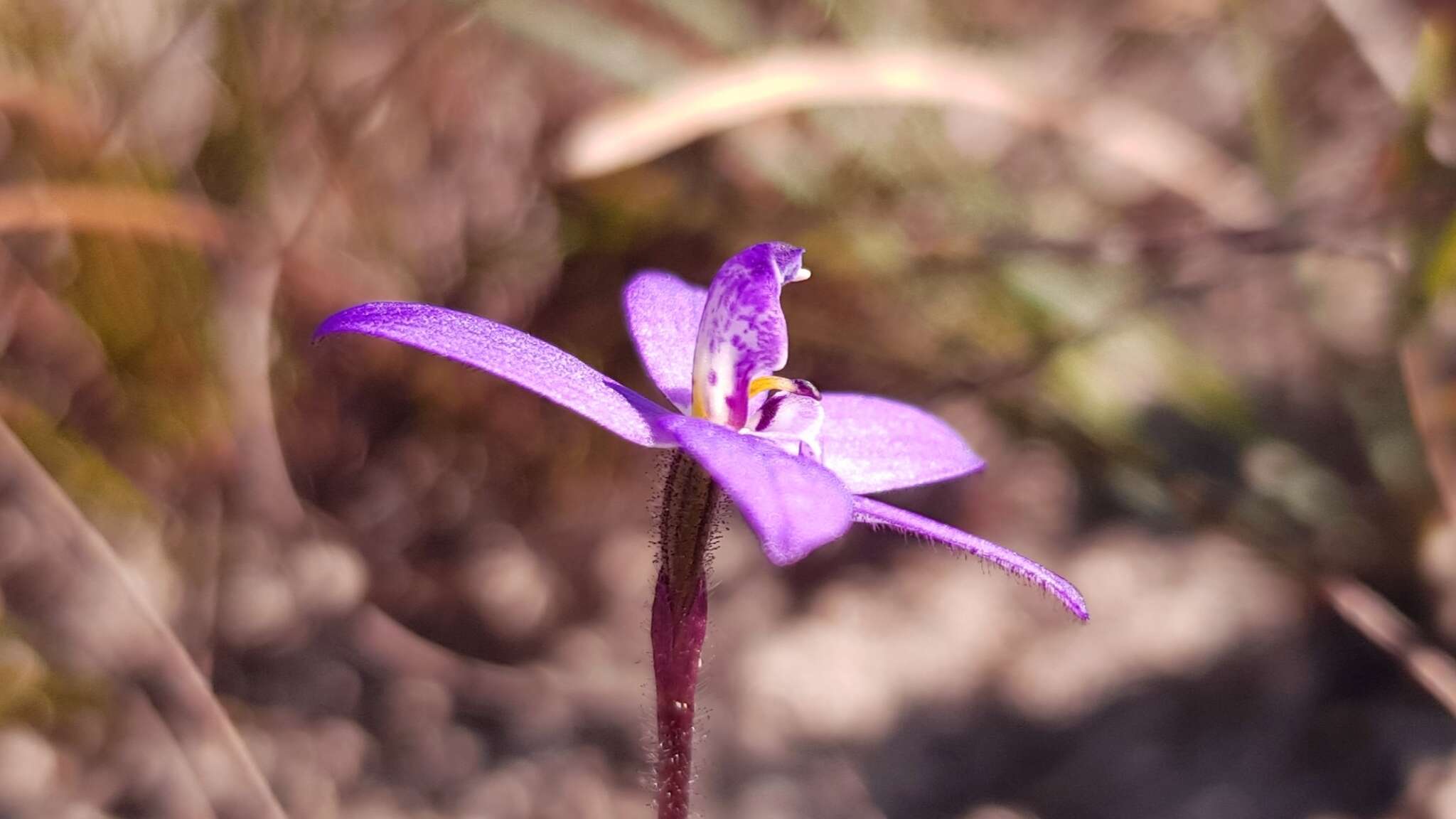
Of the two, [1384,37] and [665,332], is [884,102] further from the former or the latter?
[665,332]

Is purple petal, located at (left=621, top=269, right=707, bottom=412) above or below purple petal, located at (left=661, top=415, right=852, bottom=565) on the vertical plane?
above

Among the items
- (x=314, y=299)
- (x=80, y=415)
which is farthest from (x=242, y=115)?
(x=80, y=415)

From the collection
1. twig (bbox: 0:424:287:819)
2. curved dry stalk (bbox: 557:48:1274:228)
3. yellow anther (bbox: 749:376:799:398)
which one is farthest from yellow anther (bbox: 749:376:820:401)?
curved dry stalk (bbox: 557:48:1274:228)

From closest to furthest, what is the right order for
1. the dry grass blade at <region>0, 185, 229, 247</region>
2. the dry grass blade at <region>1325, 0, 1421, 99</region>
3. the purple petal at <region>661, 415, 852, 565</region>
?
the purple petal at <region>661, 415, 852, 565</region>
the dry grass blade at <region>0, 185, 229, 247</region>
the dry grass blade at <region>1325, 0, 1421, 99</region>

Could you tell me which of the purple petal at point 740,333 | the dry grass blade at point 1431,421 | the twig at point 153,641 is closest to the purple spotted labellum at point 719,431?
the purple petal at point 740,333

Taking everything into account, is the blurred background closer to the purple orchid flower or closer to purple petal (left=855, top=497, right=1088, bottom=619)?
the purple orchid flower

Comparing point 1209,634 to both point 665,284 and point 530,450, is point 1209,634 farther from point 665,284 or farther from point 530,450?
point 665,284
